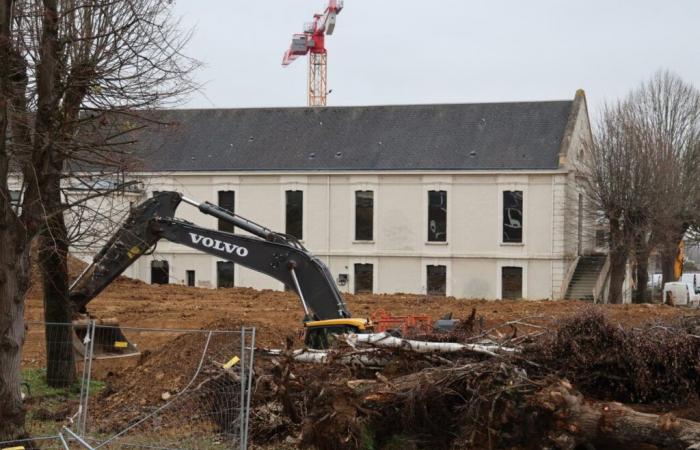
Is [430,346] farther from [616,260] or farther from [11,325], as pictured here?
[616,260]

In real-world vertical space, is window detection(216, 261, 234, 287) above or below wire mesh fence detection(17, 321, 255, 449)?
above

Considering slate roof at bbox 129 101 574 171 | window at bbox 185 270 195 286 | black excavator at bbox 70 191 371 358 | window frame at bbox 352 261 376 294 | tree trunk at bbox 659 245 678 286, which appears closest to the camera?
black excavator at bbox 70 191 371 358

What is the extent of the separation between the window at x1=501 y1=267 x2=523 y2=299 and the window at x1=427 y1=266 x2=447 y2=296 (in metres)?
2.53

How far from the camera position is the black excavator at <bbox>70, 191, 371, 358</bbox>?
1648 cm

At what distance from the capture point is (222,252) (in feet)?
56.6

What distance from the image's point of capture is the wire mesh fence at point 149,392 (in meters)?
12.1

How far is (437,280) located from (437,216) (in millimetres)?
2823

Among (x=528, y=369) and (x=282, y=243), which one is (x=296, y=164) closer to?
(x=282, y=243)

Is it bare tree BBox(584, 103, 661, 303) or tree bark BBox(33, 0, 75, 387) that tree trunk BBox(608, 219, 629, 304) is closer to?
bare tree BBox(584, 103, 661, 303)

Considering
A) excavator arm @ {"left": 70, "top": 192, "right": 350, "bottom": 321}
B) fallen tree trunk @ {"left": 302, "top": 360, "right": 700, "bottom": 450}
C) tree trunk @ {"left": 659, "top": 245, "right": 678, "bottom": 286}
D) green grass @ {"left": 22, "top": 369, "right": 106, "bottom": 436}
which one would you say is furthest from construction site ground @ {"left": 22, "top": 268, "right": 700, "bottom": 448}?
tree trunk @ {"left": 659, "top": 245, "right": 678, "bottom": 286}

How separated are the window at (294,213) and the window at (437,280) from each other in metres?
6.20

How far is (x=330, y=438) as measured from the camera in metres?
11.4

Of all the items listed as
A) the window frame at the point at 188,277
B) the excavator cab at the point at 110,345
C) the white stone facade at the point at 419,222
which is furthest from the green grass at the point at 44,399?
the window frame at the point at 188,277

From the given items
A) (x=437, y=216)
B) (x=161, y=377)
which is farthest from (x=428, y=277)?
(x=161, y=377)
